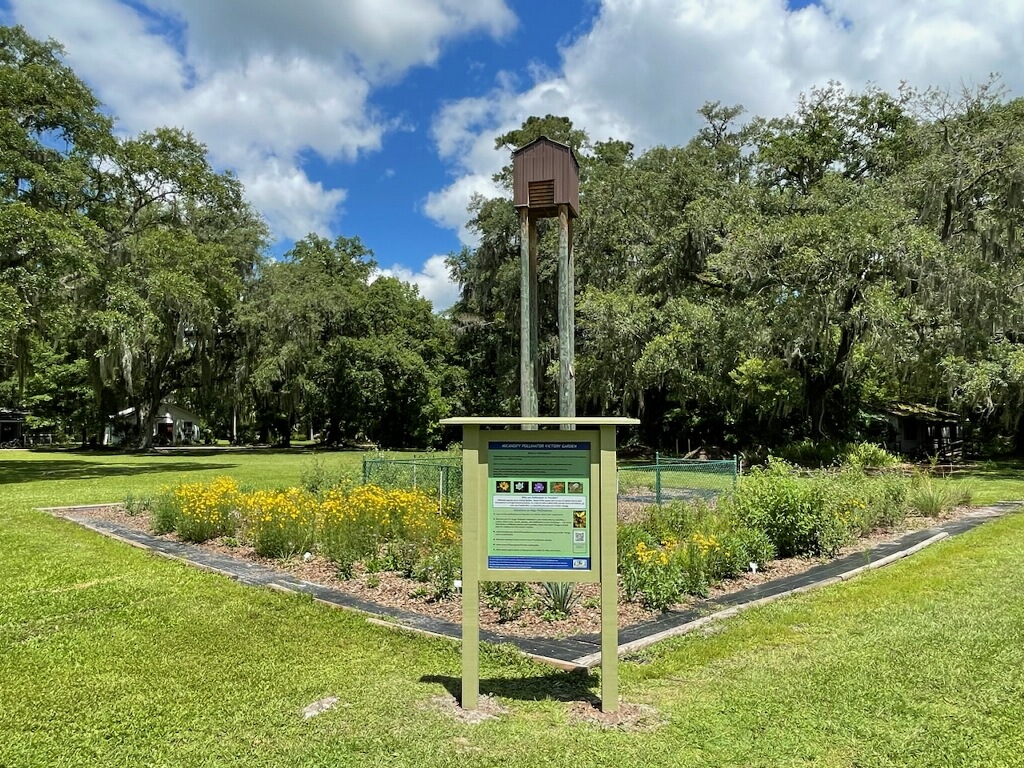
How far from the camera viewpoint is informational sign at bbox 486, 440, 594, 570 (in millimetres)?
3738

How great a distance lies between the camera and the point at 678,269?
24297 millimetres

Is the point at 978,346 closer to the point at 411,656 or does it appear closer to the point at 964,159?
the point at 964,159

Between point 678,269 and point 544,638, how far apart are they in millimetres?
20923

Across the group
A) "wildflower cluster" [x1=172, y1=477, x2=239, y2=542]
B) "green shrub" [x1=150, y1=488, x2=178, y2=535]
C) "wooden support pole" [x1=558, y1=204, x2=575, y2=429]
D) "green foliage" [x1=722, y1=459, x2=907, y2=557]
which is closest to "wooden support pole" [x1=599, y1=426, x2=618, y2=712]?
"wooden support pole" [x1=558, y1=204, x2=575, y2=429]

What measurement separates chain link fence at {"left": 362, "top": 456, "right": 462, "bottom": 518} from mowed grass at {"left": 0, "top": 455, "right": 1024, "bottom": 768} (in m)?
3.79

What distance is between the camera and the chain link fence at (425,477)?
9.78 m

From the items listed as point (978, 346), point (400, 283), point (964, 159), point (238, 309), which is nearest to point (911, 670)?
point (978, 346)

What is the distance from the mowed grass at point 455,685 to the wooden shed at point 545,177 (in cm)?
380

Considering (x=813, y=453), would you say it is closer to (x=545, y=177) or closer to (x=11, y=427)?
(x=545, y=177)

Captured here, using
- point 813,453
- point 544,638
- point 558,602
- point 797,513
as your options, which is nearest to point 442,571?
point 558,602

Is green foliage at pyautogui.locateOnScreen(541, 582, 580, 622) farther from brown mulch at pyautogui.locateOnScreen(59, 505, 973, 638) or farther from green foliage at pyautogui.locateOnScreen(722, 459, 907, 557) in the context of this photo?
green foliage at pyautogui.locateOnScreen(722, 459, 907, 557)

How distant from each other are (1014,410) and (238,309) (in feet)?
98.7

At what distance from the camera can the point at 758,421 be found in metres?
26.8

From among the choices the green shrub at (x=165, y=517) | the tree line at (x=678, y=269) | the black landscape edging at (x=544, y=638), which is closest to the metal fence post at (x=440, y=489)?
the black landscape edging at (x=544, y=638)
